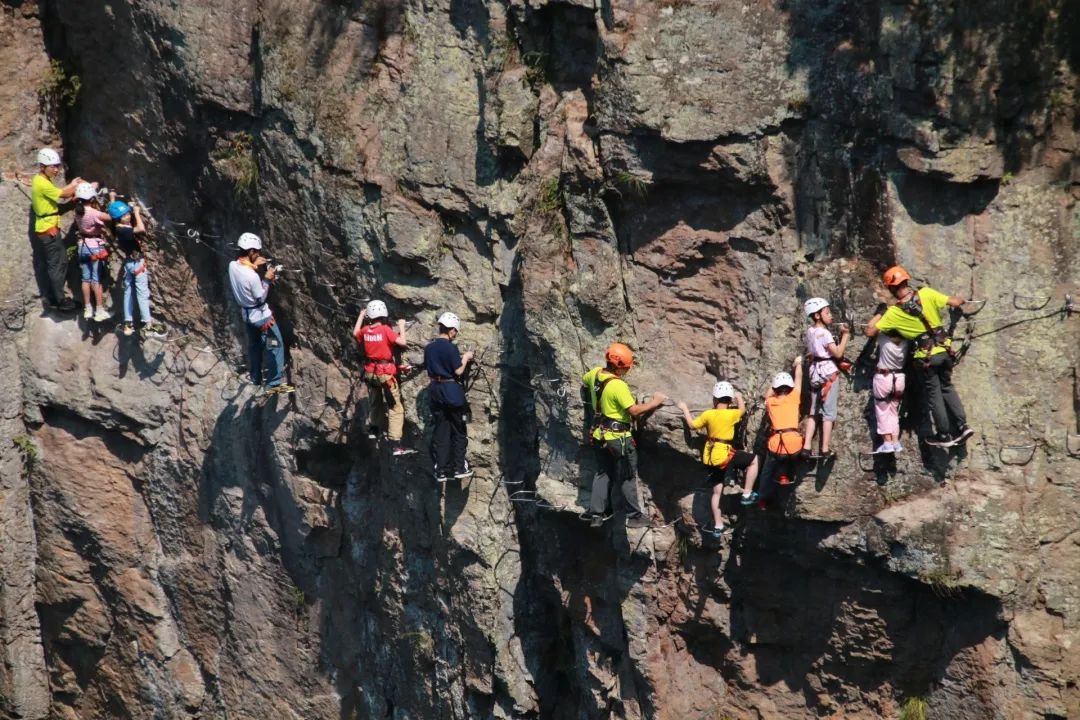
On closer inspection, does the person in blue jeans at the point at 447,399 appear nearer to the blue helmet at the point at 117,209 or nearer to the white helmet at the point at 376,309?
the white helmet at the point at 376,309

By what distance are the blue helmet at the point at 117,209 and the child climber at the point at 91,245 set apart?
0.19 m

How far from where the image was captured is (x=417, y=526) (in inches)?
703

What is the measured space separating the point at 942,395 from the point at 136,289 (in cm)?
990

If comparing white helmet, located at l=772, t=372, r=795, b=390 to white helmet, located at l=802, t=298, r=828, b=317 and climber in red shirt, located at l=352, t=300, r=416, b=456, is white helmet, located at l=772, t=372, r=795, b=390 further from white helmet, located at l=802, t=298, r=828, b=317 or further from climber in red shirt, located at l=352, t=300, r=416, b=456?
climber in red shirt, located at l=352, t=300, r=416, b=456

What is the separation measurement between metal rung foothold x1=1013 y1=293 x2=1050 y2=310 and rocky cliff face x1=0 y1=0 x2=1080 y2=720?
0.07ft

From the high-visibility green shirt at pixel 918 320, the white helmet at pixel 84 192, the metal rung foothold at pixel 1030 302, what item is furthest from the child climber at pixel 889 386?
the white helmet at pixel 84 192

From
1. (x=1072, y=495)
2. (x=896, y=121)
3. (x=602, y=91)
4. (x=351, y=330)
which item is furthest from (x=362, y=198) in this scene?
(x=1072, y=495)

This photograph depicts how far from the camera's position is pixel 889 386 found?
49.0 feet

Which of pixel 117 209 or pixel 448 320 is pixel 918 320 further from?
pixel 117 209

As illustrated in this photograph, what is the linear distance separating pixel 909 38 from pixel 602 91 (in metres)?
3.10

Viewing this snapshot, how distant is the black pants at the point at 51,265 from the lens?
19453 millimetres

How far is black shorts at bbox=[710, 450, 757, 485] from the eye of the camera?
51.1 feet

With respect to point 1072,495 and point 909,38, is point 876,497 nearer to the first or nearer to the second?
point 1072,495

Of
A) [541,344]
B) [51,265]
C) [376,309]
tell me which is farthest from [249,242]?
[51,265]
